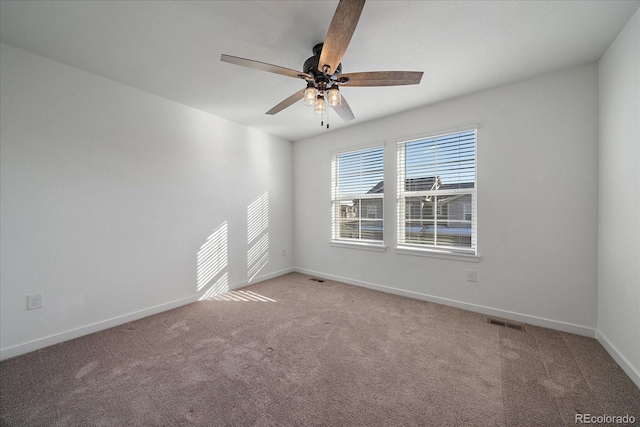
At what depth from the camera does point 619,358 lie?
73.0 inches

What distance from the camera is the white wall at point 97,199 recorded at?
6.70ft

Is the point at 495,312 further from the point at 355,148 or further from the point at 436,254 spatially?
the point at 355,148

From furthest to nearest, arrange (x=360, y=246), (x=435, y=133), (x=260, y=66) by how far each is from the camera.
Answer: (x=360, y=246)
(x=435, y=133)
(x=260, y=66)

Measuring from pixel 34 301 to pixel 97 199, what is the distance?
998mm

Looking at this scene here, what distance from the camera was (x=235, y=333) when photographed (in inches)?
95.1

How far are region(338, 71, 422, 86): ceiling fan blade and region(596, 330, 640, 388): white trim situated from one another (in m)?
2.51

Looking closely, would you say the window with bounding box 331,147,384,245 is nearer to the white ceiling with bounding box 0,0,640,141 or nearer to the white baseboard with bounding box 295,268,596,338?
the white baseboard with bounding box 295,268,596,338

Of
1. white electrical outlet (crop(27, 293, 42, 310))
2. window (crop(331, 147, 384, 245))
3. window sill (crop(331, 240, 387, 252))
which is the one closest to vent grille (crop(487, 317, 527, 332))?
window sill (crop(331, 240, 387, 252))

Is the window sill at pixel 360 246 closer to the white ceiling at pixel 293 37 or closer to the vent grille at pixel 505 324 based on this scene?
the vent grille at pixel 505 324

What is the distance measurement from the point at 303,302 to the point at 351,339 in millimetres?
1025

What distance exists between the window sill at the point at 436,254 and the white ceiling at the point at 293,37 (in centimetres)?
191

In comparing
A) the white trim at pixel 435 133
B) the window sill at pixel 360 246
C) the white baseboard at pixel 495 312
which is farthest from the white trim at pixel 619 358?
the white trim at pixel 435 133

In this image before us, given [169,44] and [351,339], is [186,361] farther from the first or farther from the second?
[169,44]

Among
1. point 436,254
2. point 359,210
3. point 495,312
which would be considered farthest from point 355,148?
point 495,312
